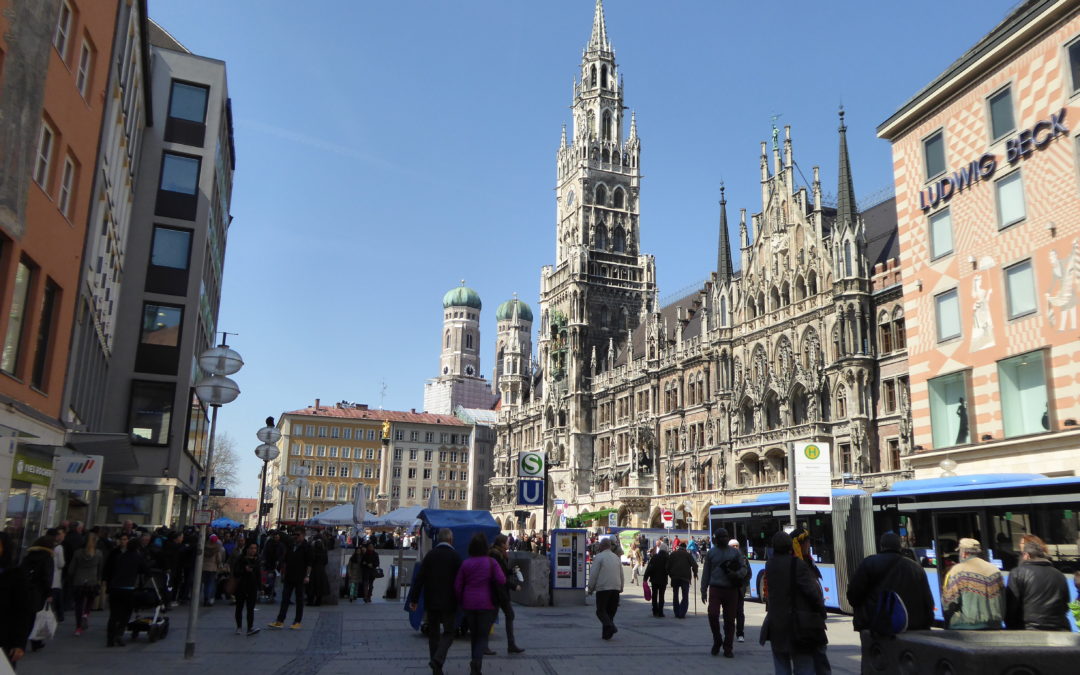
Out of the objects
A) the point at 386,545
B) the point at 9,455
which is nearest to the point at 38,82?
the point at 9,455

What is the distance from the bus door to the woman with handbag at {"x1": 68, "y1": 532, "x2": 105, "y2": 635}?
15776 mm

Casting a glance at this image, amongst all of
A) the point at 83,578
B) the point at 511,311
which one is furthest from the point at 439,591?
the point at 511,311

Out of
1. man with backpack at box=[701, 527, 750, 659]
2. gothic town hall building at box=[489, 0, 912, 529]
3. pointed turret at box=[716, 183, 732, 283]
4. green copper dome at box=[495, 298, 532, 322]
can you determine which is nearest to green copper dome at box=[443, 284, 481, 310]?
green copper dome at box=[495, 298, 532, 322]

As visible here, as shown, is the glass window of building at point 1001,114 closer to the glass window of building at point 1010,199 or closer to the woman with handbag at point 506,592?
the glass window of building at point 1010,199

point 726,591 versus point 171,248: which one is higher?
point 171,248

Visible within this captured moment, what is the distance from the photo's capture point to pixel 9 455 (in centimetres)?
1481

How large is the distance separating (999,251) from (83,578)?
23.9m

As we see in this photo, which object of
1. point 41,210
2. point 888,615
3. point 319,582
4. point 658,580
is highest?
point 41,210

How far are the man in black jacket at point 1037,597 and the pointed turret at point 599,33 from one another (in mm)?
93514

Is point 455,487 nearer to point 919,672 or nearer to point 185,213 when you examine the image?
point 185,213

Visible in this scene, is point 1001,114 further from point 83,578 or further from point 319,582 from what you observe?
point 83,578

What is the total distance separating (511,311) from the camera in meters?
176

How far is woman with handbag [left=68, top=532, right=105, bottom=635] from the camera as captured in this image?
48.5 ft

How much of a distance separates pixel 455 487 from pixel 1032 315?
10741cm
